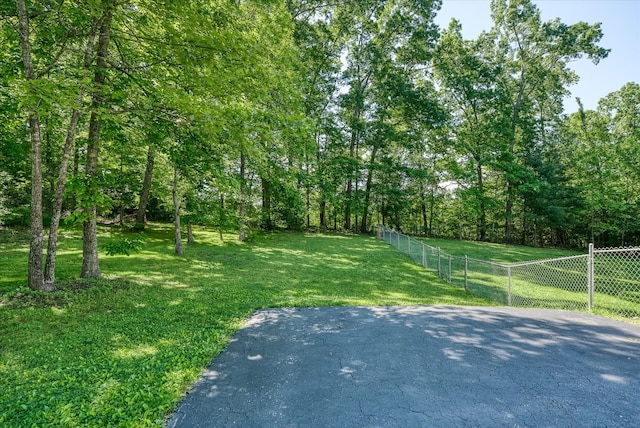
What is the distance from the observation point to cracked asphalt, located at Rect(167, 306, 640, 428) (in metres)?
2.64

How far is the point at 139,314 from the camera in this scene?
5.65 meters

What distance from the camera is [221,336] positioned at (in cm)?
462

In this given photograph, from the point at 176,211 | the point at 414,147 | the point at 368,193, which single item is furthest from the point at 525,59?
the point at 176,211

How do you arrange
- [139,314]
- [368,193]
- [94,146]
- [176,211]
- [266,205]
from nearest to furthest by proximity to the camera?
[139,314] < [94,146] < [176,211] < [266,205] < [368,193]

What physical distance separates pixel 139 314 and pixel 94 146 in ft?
13.5

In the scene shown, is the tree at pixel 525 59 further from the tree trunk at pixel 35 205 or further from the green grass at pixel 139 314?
the tree trunk at pixel 35 205

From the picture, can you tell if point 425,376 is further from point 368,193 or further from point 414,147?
point 414,147

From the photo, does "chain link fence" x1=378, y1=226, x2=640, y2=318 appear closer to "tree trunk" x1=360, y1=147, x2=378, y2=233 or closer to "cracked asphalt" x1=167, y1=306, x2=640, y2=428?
"cracked asphalt" x1=167, y1=306, x2=640, y2=428

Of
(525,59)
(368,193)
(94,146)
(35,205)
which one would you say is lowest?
(35,205)

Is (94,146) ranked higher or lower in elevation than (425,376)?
higher

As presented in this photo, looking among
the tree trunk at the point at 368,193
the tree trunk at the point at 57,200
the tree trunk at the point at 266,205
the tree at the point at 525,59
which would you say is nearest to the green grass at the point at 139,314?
the tree trunk at the point at 57,200

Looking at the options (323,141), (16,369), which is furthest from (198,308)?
(323,141)

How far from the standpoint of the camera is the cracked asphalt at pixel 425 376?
264 centimetres

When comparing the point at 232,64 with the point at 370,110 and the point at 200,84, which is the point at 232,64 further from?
the point at 370,110
